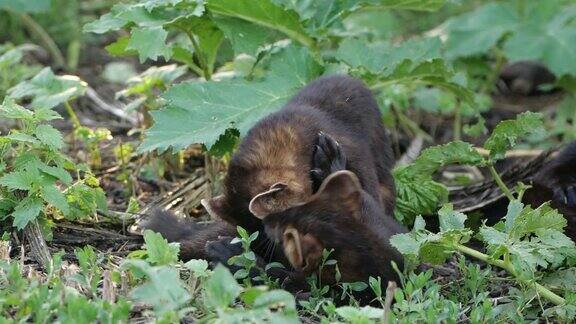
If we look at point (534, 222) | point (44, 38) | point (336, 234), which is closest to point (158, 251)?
point (336, 234)

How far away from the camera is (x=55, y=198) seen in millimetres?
5195

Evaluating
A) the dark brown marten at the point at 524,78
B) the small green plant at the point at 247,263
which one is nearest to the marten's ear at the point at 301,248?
the small green plant at the point at 247,263

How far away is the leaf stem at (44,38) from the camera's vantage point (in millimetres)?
9297

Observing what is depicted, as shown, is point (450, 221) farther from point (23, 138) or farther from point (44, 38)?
point (44, 38)

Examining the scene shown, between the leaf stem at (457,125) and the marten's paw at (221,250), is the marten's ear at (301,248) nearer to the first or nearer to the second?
the marten's paw at (221,250)

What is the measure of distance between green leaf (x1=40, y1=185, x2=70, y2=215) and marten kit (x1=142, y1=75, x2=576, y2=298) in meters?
0.62

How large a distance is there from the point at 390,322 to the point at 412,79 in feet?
8.27

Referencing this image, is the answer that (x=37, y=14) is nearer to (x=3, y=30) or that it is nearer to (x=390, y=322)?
(x=3, y=30)

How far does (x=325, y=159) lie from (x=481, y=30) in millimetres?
4427

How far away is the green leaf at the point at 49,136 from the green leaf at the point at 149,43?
2.64 ft

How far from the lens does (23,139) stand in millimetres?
5215

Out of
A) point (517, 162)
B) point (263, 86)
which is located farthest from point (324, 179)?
point (517, 162)

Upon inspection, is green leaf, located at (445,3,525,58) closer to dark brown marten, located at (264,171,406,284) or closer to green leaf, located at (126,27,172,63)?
green leaf, located at (126,27,172,63)

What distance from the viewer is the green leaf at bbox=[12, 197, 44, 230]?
5156mm
